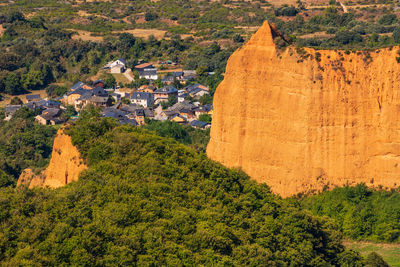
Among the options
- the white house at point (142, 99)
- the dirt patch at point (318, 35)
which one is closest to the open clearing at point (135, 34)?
the dirt patch at point (318, 35)

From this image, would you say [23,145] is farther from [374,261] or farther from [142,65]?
[374,261]

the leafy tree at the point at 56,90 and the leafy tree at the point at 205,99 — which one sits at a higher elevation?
the leafy tree at the point at 205,99

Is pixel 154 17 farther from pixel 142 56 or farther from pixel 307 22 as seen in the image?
pixel 307 22

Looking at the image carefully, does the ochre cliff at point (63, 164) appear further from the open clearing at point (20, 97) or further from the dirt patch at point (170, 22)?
the dirt patch at point (170, 22)

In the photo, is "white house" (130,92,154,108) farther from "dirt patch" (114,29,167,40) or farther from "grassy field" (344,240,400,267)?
"grassy field" (344,240,400,267)

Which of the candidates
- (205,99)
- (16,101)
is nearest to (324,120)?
(205,99)
